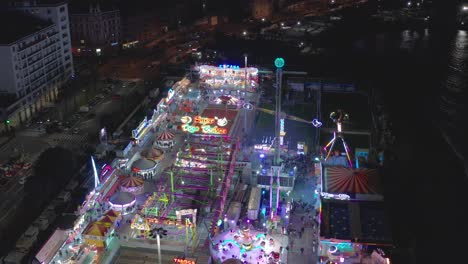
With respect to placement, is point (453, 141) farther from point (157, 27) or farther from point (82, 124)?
point (157, 27)

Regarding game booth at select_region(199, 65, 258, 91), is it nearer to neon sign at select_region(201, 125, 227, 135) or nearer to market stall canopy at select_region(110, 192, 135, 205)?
neon sign at select_region(201, 125, 227, 135)

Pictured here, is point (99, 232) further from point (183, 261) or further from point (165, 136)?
point (165, 136)

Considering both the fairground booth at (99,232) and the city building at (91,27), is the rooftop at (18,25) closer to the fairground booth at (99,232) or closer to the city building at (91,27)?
the city building at (91,27)

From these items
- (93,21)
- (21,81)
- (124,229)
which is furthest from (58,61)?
(124,229)

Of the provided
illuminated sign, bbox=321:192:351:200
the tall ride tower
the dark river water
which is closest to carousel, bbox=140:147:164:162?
the tall ride tower

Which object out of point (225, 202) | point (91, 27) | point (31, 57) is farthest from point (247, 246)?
point (91, 27)

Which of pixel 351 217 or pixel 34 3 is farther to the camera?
pixel 34 3

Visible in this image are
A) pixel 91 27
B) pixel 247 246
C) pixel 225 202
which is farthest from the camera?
pixel 91 27
